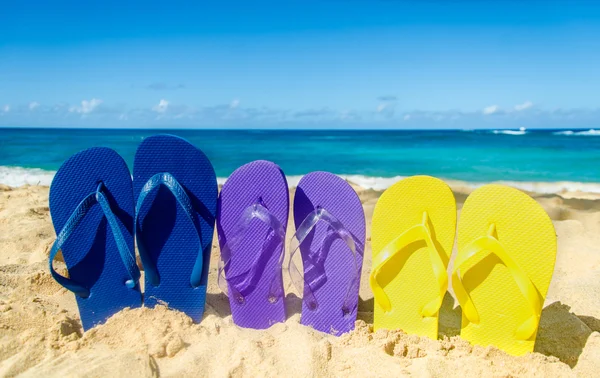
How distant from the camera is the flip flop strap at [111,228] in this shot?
1944 millimetres

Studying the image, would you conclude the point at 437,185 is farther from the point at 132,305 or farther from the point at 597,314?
the point at 132,305

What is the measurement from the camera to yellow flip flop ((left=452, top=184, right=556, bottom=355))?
5.71 feet

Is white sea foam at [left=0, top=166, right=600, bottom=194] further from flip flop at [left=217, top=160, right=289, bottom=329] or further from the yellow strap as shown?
the yellow strap

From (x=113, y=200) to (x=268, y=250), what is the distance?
725 millimetres

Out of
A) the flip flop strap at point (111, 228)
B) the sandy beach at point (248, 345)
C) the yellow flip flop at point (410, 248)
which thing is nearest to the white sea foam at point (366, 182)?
the sandy beach at point (248, 345)

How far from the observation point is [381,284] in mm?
1977

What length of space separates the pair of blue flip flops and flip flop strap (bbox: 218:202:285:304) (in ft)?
0.29

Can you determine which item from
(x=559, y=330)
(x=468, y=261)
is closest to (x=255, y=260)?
(x=468, y=261)

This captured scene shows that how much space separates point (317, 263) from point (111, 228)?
921mm

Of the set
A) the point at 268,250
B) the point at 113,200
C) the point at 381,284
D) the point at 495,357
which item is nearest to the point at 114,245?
the point at 113,200

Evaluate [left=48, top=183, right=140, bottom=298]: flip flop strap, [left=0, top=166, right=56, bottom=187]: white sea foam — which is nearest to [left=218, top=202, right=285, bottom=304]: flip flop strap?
[left=48, top=183, right=140, bottom=298]: flip flop strap

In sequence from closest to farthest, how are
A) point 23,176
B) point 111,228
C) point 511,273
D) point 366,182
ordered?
point 511,273, point 111,228, point 366,182, point 23,176

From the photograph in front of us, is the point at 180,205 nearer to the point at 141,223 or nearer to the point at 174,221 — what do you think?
the point at 174,221

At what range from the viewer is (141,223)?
2043mm
